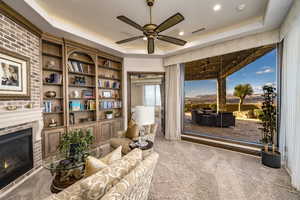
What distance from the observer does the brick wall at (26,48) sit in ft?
6.77

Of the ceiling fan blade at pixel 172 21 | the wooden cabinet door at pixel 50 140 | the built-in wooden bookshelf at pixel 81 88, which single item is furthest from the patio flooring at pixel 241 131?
the wooden cabinet door at pixel 50 140

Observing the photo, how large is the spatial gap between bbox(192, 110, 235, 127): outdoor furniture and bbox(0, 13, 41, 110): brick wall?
14.6 ft

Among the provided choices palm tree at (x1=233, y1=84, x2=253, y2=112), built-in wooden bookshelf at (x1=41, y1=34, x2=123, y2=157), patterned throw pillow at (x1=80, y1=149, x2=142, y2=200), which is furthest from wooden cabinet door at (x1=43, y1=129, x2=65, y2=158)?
palm tree at (x1=233, y1=84, x2=253, y2=112)

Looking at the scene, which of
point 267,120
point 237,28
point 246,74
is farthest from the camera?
point 246,74

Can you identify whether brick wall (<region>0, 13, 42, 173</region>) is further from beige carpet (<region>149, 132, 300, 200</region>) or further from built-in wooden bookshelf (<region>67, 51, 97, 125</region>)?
beige carpet (<region>149, 132, 300, 200</region>)

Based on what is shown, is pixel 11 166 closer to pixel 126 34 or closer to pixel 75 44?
pixel 75 44

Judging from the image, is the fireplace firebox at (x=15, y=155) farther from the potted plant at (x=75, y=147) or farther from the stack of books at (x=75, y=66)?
Result: the stack of books at (x=75, y=66)

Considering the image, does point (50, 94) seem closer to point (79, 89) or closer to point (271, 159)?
point (79, 89)

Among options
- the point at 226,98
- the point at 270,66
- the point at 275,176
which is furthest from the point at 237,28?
the point at 275,176

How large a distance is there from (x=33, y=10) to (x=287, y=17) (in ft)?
14.0

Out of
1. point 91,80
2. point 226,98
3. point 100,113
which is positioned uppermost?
point 91,80

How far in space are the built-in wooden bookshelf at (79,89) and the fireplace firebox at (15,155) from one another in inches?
15.4

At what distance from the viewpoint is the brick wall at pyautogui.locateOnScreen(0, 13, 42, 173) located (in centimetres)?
206

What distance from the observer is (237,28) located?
3.08m
